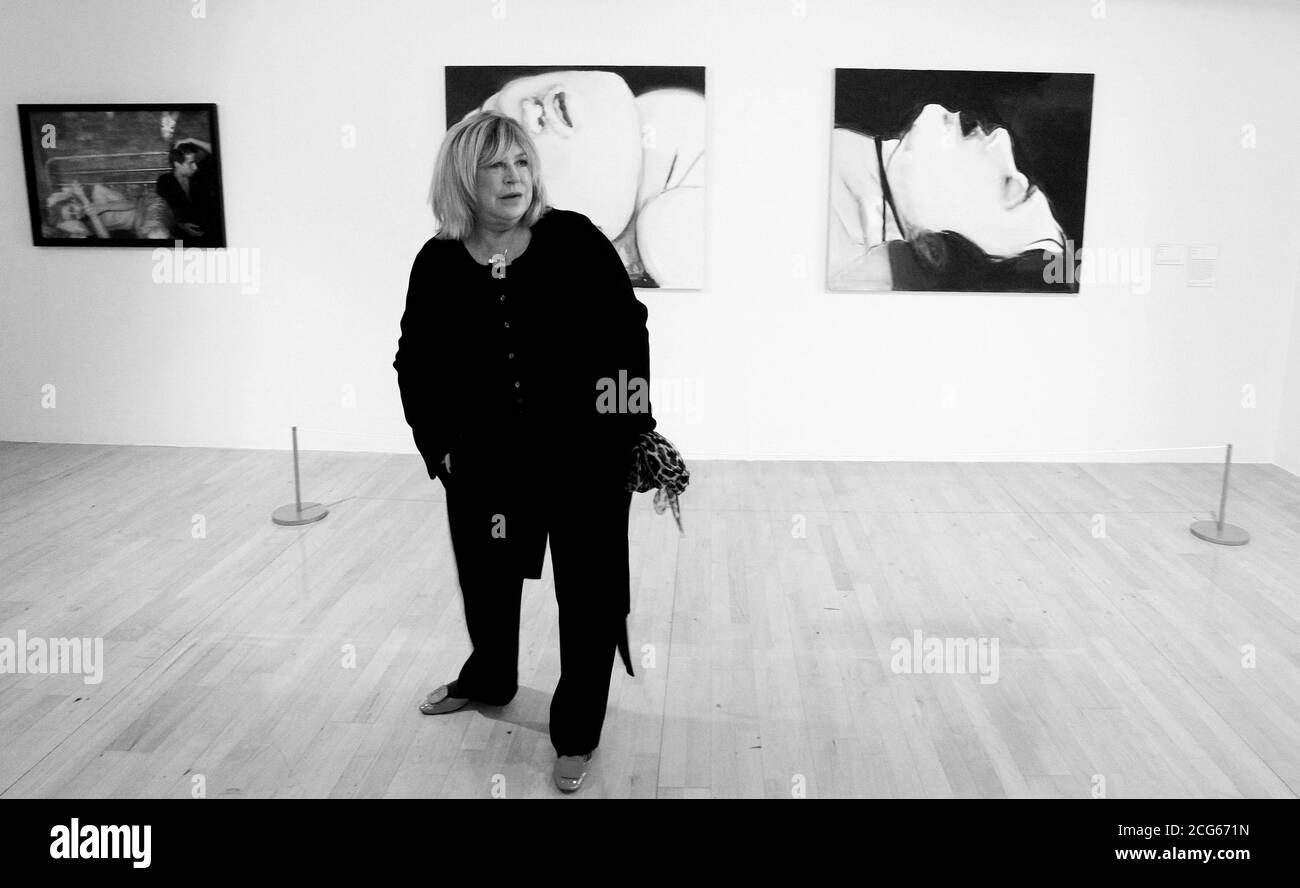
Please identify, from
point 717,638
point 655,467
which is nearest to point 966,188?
point 717,638

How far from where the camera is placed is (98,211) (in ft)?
21.3

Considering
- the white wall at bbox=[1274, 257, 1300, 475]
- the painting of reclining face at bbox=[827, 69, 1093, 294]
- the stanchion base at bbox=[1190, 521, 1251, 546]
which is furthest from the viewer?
the white wall at bbox=[1274, 257, 1300, 475]

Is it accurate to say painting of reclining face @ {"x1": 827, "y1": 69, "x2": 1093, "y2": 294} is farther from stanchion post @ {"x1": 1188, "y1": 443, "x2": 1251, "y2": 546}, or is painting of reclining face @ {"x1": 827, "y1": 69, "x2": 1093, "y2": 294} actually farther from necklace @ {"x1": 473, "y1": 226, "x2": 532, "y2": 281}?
necklace @ {"x1": 473, "y1": 226, "x2": 532, "y2": 281}

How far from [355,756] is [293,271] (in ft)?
13.2

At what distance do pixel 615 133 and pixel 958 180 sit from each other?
1948mm

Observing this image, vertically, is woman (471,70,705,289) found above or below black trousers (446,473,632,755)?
above

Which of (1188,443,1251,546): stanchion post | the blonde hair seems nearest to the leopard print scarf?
the blonde hair

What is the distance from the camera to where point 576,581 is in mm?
3107

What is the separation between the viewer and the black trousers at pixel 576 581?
309cm

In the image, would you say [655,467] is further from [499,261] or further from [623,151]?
[623,151]

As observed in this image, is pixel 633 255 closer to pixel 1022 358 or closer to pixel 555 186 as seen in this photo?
pixel 555 186

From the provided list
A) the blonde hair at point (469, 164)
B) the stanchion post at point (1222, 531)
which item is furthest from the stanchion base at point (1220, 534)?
the blonde hair at point (469, 164)

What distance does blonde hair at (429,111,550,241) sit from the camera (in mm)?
2969

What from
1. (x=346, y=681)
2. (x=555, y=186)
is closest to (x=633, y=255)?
(x=555, y=186)
